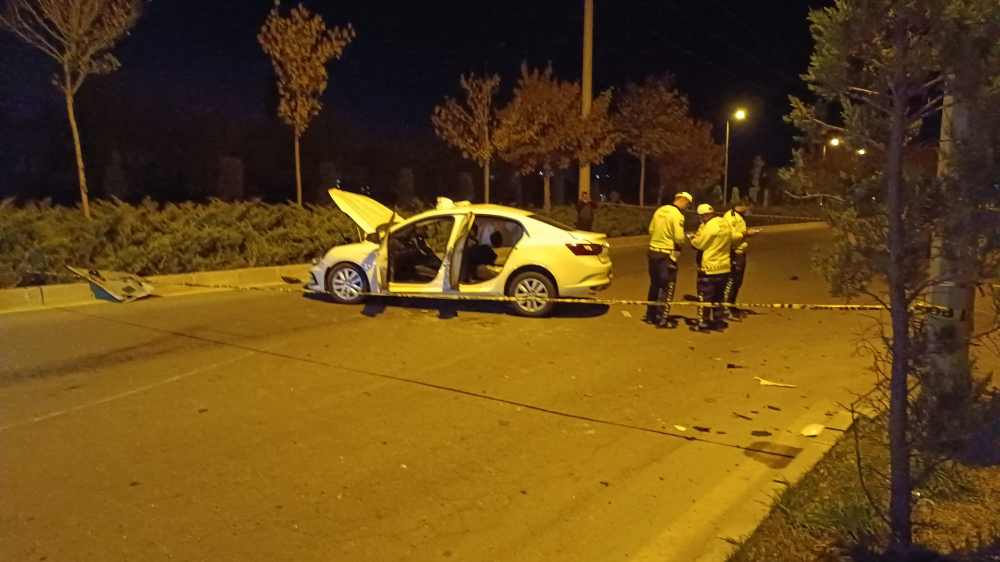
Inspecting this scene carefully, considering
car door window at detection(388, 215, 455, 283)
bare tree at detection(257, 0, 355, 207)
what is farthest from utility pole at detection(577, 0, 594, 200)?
car door window at detection(388, 215, 455, 283)

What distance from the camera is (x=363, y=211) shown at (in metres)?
10.9

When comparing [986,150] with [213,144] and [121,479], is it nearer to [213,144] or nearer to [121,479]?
[121,479]

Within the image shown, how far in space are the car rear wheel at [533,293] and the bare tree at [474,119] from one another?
11.4 metres

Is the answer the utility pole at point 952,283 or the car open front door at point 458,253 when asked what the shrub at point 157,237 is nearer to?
the car open front door at point 458,253

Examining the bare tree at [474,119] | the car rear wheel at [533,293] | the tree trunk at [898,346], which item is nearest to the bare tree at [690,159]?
the bare tree at [474,119]

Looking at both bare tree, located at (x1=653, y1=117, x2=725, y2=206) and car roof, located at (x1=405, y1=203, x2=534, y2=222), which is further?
bare tree, located at (x1=653, y1=117, x2=725, y2=206)

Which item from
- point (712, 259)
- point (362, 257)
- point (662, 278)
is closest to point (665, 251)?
point (662, 278)

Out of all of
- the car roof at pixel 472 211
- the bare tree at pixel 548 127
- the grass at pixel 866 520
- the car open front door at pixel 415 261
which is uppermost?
the bare tree at pixel 548 127

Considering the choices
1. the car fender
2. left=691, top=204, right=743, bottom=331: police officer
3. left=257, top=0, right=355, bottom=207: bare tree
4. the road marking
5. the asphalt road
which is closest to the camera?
the asphalt road

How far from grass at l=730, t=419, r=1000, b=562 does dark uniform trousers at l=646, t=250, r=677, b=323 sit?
5.19 meters

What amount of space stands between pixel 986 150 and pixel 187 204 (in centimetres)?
1347

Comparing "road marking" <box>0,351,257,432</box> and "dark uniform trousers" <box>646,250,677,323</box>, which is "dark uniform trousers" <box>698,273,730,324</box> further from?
"road marking" <box>0,351,257,432</box>

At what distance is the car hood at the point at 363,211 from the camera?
10.8 metres

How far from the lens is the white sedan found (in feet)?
33.6
